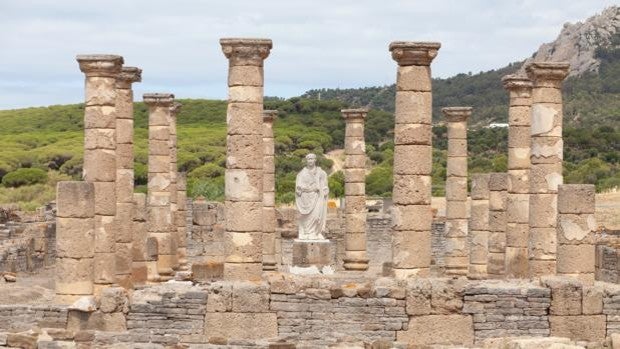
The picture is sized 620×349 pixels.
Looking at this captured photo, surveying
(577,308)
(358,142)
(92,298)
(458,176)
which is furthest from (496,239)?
(92,298)

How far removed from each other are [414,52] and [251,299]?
15.7ft

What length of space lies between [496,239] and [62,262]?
9.94 meters

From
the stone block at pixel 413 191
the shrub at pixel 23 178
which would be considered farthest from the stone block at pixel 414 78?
the shrub at pixel 23 178

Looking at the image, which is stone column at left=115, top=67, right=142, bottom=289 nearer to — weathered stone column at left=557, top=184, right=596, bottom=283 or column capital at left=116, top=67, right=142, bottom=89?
column capital at left=116, top=67, right=142, bottom=89

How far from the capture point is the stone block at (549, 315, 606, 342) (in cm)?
1467

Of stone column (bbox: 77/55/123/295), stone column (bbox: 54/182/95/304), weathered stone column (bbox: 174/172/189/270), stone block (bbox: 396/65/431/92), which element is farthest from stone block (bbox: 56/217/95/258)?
weathered stone column (bbox: 174/172/189/270)

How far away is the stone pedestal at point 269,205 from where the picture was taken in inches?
962

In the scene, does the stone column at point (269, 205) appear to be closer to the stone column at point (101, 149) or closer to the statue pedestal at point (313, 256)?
the statue pedestal at point (313, 256)

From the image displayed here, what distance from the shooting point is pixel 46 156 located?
55.4 metres

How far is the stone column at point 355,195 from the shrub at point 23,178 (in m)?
27.6

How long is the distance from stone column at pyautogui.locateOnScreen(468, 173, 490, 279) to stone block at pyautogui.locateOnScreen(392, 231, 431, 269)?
274 inches

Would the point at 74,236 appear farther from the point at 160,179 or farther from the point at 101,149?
the point at 160,179

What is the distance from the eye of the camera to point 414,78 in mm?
17312

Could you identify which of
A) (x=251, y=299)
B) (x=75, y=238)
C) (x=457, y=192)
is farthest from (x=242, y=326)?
(x=457, y=192)
